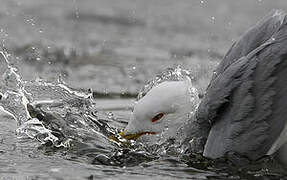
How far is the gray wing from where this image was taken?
5539 mm

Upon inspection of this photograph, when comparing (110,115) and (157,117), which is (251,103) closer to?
(157,117)

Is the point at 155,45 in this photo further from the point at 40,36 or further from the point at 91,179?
the point at 91,179

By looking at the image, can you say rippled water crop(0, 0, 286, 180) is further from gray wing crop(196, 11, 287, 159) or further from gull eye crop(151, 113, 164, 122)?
gull eye crop(151, 113, 164, 122)

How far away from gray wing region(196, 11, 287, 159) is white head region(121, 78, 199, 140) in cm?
58

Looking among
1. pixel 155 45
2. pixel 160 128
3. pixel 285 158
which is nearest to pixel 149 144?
pixel 160 128

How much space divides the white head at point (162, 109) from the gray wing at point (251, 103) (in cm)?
58

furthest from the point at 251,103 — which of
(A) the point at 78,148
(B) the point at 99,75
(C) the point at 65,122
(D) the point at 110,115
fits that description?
(B) the point at 99,75

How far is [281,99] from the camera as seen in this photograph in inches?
218

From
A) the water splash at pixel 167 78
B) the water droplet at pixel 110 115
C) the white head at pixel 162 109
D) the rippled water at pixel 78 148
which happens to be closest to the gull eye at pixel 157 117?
the white head at pixel 162 109

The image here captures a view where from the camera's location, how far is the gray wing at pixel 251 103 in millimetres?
5539

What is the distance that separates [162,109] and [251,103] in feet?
3.24

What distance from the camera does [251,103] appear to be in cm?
555

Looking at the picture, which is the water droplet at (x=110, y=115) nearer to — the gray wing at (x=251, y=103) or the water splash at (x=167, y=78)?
the water splash at (x=167, y=78)

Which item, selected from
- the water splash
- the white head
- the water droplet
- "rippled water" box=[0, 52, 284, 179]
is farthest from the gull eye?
the water droplet
